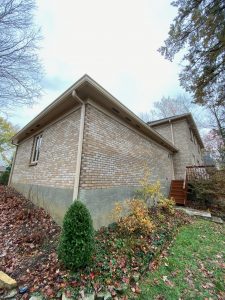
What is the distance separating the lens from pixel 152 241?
14.2ft

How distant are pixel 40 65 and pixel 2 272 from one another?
922 centimetres

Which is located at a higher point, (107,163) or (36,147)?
(36,147)

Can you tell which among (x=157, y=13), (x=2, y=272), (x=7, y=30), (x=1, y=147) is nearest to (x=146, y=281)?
(x=2, y=272)

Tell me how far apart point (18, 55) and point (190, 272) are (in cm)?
1154

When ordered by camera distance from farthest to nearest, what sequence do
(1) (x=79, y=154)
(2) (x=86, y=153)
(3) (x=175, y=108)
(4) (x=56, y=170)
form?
1. (3) (x=175, y=108)
2. (4) (x=56, y=170)
3. (2) (x=86, y=153)
4. (1) (x=79, y=154)

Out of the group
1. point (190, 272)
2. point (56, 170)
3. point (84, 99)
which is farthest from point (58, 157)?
point (190, 272)

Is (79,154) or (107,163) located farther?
(107,163)

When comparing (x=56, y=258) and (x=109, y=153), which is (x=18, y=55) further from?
(x=56, y=258)

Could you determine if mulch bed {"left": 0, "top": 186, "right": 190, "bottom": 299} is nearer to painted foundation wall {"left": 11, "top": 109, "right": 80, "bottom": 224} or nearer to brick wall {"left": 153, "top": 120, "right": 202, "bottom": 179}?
painted foundation wall {"left": 11, "top": 109, "right": 80, "bottom": 224}

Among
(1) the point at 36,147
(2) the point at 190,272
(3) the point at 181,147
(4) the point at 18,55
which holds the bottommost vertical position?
(2) the point at 190,272

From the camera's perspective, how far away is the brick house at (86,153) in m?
4.55

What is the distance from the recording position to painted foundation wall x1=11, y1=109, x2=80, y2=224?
187 inches

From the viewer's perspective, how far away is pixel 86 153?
180 inches

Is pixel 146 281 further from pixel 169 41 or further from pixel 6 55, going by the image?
pixel 6 55
